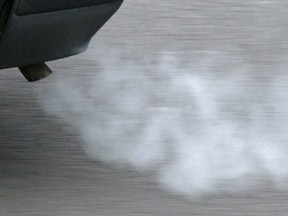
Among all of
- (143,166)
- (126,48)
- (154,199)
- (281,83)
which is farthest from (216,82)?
(154,199)

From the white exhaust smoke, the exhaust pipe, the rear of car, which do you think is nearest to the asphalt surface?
the white exhaust smoke

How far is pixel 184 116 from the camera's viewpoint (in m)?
5.20

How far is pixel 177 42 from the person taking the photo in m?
6.30

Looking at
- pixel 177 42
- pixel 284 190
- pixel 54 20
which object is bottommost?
pixel 177 42

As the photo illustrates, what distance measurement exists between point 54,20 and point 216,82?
6.10 ft

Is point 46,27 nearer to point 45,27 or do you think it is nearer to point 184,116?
point 45,27

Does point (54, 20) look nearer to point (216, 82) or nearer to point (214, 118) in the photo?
point (214, 118)

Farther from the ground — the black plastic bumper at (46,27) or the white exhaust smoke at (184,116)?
the black plastic bumper at (46,27)

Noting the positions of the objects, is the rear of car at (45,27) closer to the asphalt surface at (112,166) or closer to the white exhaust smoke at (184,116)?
the asphalt surface at (112,166)

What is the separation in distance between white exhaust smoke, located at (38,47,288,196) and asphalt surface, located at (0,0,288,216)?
0.08 m

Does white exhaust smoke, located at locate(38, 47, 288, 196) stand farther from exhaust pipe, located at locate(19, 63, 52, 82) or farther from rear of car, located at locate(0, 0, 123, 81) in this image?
rear of car, located at locate(0, 0, 123, 81)

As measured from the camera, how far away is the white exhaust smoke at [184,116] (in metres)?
4.61

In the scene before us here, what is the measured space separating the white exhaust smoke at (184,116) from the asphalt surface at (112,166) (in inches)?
3.1

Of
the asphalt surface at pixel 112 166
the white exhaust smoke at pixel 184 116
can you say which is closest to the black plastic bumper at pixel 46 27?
the asphalt surface at pixel 112 166
